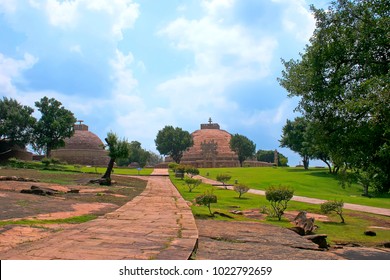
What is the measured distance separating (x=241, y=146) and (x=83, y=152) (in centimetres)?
3167

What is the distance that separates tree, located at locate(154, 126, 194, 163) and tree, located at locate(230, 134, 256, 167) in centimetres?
917

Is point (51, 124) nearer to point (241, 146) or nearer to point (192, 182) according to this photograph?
point (192, 182)

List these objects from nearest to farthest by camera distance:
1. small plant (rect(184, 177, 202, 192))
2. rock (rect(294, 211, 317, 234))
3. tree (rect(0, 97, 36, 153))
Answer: rock (rect(294, 211, 317, 234)), small plant (rect(184, 177, 202, 192)), tree (rect(0, 97, 36, 153))

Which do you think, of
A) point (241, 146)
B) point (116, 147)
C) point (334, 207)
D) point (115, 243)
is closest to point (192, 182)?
point (116, 147)

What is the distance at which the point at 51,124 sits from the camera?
148 ft

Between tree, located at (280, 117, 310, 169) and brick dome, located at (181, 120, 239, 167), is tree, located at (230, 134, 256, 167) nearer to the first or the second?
brick dome, located at (181, 120, 239, 167)

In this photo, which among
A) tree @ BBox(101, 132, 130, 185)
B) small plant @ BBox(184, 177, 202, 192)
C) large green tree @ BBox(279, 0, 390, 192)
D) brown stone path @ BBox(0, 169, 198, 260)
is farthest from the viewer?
tree @ BBox(101, 132, 130, 185)

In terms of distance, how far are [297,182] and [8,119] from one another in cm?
3343

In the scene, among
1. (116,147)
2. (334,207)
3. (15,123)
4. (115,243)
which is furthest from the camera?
(15,123)

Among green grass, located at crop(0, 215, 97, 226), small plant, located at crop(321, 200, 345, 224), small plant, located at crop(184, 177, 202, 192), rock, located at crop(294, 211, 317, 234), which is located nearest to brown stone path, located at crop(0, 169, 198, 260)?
green grass, located at crop(0, 215, 97, 226)

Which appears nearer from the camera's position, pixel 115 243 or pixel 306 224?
pixel 115 243

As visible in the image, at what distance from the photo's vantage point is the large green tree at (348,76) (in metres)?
8.55

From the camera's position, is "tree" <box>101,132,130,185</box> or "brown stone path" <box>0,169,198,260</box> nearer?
"brown stone path" <box>0,169,198,260</box>

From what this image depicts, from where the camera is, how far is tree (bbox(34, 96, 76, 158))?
45.5 metres
